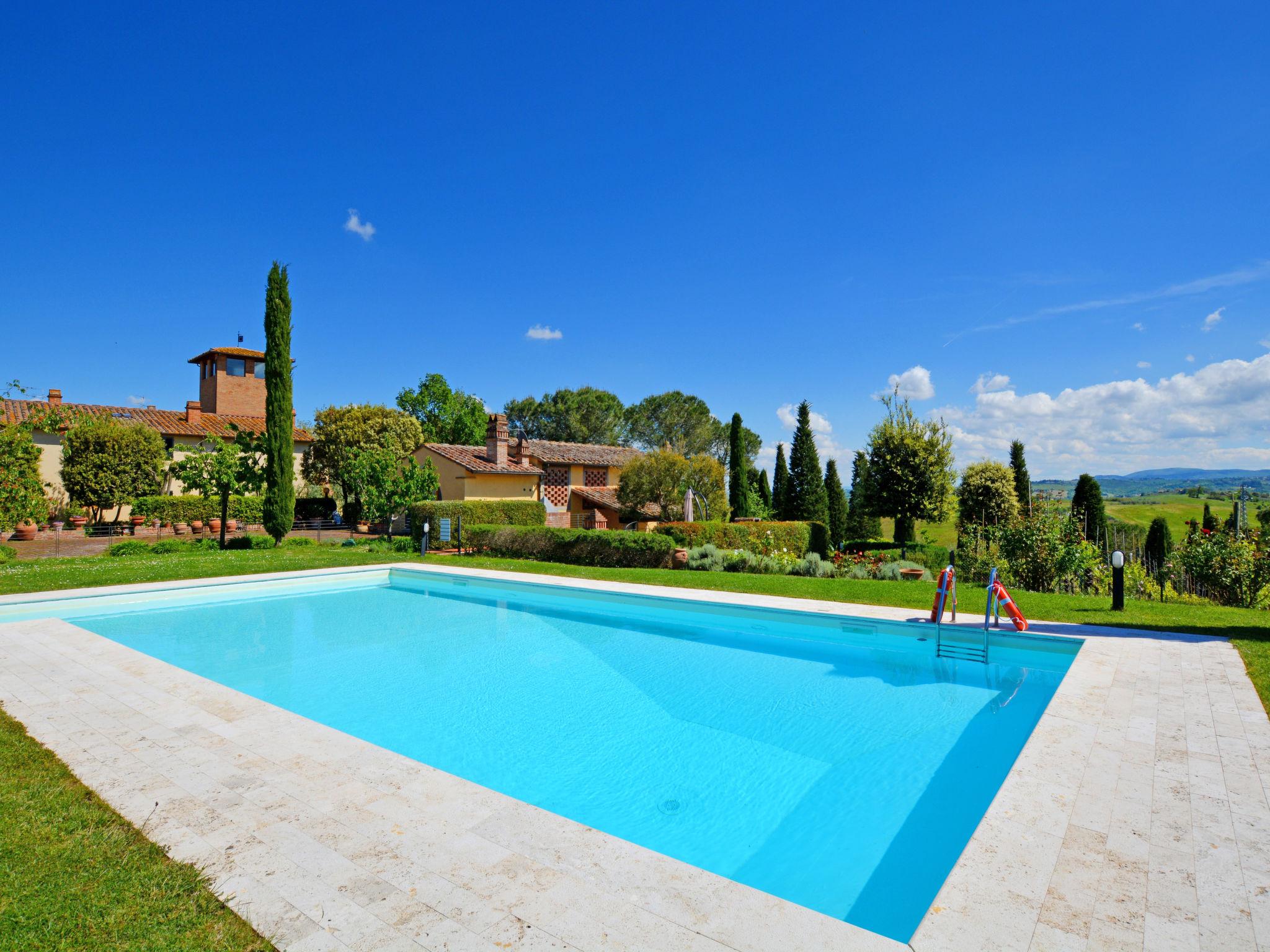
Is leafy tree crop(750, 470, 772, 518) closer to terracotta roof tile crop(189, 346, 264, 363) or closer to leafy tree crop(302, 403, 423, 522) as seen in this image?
leafy tree crop(302, 403, 423, 522)

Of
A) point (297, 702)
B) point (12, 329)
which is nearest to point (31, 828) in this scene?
point (297, 702)

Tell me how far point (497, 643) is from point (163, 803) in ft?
19.4

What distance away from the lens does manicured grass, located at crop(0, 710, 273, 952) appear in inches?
96.0

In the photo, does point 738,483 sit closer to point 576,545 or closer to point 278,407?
point 576,545

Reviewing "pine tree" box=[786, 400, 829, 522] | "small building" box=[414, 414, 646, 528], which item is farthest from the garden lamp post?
"small building" box=[414, 414, 646, 528]

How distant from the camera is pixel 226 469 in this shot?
2042 cm

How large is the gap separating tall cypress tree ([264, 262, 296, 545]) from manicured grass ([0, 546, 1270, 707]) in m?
1.26

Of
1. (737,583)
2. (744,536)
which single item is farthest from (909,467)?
(737,583)

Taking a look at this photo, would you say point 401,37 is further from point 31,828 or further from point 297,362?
point 31,828

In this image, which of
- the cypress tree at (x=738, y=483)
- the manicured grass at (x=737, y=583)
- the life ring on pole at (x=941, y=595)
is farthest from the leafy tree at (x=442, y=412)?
the life ring on pole at (x=941, y=595)

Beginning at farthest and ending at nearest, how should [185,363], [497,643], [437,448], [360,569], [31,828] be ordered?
1. [185,363]
2. [437,448]
3. [360,569]
4. [497,643]
5. [31,828]

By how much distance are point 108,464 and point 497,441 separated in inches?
556

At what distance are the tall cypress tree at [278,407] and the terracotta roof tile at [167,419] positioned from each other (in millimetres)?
9438

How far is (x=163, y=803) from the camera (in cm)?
365
